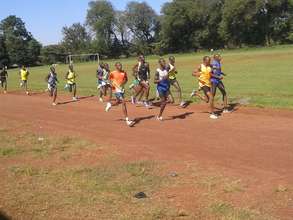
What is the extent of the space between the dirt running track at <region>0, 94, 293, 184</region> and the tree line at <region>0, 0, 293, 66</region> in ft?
252

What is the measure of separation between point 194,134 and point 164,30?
9819cm

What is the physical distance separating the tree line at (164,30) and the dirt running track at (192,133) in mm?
76941

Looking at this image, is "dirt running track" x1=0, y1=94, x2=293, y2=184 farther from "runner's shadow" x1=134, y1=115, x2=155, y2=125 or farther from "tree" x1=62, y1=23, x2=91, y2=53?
"tree" x1=62, y1=23, x2=91, y2=53

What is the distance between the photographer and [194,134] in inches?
550

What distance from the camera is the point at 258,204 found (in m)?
8.20

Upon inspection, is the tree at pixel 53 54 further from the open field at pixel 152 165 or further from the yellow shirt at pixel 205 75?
the yellow shirt at pixel 205 75

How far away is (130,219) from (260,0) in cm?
9568

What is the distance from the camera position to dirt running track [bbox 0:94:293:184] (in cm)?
1079

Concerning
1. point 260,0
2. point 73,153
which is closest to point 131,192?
point 73,153

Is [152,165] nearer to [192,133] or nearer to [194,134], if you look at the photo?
[194,134]

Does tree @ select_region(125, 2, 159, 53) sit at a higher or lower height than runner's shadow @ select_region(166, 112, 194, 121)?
higher

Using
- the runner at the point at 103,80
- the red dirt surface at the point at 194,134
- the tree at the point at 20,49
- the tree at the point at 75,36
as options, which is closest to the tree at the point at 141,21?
the tree at the point at 75,36

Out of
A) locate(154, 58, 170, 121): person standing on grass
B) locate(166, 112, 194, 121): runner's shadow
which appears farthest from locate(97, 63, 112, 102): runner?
locate(154, 58, 170, 121): person standing on grass

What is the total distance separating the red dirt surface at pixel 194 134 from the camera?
34.5 feet
